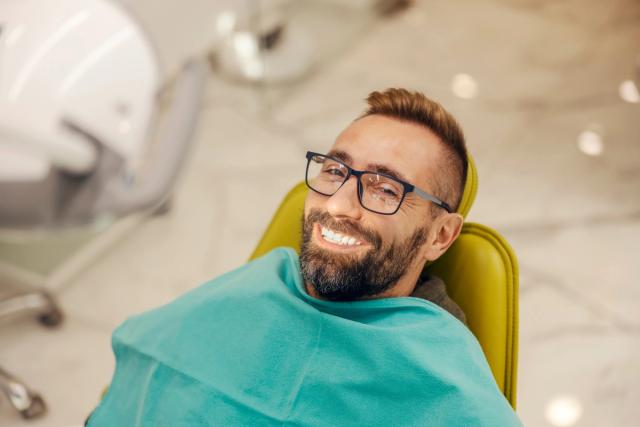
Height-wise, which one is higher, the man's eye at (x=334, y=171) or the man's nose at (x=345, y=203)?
the man's eye at (x=334, y=171)

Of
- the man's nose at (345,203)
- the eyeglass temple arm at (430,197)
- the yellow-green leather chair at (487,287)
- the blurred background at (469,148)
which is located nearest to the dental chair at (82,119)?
the man's nose at (345,203)

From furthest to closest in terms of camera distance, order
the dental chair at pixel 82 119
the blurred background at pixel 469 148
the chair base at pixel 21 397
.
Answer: the blurred background at pixel 469 148 → the chair base at pixel 21 397 → the dental chair at pixel 82 119

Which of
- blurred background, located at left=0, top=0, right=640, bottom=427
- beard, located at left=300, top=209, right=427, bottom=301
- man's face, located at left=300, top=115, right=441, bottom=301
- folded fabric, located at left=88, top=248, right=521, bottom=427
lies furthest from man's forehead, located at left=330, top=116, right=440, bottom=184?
blurred background, located at left=0, top=0, right=640, bottom=427

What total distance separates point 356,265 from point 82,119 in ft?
1.66

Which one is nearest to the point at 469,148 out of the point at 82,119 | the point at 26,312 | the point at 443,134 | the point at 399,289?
the point at 443,134

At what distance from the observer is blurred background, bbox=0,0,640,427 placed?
179cm

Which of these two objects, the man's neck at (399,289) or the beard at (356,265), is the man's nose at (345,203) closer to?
the beard at (356,265)

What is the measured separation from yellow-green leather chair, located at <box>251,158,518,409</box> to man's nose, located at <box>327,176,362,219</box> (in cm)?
23

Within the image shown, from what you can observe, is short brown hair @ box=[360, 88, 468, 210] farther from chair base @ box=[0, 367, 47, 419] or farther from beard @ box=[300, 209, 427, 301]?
chair base @ box=[0, 367, 47, 419]

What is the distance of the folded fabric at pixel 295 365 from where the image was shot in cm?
103

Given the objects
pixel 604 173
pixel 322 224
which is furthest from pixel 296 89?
pixel 322 224

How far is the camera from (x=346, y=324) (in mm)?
1095

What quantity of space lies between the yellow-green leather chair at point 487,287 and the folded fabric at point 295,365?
0.28 feet

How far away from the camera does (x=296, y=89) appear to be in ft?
8.73
